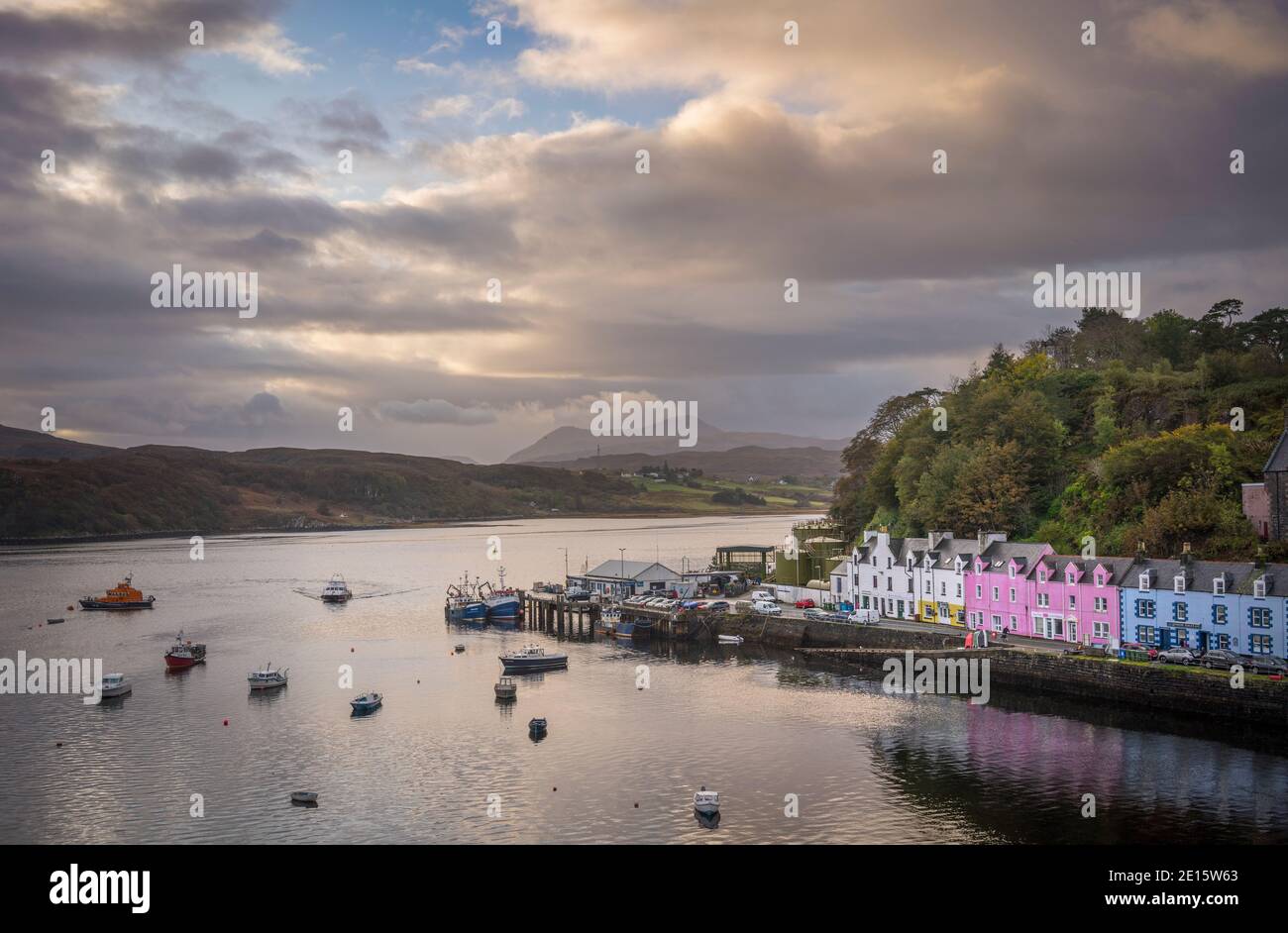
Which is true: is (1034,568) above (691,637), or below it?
above

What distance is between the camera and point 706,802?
3003cm

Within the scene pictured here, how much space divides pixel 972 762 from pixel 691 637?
1408 inches

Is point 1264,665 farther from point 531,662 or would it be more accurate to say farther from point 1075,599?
point 531,662

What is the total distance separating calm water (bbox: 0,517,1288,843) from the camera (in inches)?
1166

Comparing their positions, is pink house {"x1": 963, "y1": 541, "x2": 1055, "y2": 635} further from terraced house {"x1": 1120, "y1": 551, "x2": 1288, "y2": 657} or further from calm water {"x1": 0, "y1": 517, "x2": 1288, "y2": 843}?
calm water {"x1": 0, "y1": 517, "x2": 1288, "y2": 843}

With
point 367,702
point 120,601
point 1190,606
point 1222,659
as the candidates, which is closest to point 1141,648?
point 1190,606

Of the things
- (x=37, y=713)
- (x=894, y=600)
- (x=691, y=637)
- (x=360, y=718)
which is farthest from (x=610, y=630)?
(x=37, y=713)

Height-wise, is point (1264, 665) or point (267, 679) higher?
point (1264, 665)

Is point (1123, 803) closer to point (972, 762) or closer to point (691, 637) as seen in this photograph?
point (972, 762)

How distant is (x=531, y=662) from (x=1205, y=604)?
35.5m

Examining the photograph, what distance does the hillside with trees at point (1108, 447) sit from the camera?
54531 millimetres

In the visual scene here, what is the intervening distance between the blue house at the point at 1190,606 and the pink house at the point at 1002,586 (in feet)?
20.0

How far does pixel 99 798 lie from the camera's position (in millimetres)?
33344
